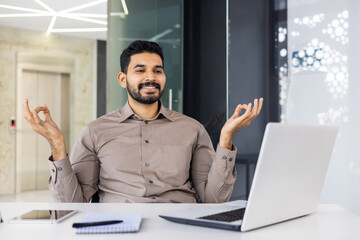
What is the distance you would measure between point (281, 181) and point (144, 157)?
3.17ft

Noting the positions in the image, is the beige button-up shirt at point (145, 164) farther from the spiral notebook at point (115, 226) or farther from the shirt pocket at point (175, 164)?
the spiral notebook at point (115, 226)

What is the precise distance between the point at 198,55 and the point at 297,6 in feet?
4.18

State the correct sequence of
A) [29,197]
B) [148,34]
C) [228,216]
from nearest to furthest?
1. [228,216]
2. [148,34]
3. [29,197]

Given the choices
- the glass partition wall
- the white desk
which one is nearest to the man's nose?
the white desk

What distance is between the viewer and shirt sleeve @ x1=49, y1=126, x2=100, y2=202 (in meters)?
1.82

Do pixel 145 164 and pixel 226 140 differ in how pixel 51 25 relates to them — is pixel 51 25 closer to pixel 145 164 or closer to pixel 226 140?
pixel 145 164

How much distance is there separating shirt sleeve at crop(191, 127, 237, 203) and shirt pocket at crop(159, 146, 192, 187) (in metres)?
0.06

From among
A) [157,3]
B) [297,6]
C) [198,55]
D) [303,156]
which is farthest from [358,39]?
[303,156]

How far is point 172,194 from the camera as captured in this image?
1.97m

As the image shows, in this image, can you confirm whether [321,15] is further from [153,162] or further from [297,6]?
[153,162]

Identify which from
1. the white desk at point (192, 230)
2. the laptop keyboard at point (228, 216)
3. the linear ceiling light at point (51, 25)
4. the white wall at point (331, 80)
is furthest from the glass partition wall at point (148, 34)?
the laptop keyboard at point (228, 216)

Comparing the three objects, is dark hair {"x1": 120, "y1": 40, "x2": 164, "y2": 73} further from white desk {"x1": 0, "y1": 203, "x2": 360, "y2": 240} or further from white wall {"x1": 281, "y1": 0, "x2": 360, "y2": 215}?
white wall {"x1": 281, "y1": 0, "x2": 360, "y2": 215}

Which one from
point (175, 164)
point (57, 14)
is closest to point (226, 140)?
point (175, 164)

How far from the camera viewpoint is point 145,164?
78.7 inches
